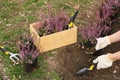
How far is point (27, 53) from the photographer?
4359 mm

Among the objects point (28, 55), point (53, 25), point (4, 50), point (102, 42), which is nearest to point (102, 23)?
point (102, 42)

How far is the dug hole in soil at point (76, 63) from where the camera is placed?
4.55m

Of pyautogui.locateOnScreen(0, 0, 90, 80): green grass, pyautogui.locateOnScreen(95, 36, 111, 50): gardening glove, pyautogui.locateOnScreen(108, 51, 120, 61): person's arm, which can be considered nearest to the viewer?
pyautogui.locateOnScreen(108, 51, 120, 61): person's arm

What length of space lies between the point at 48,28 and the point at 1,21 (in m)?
1.22

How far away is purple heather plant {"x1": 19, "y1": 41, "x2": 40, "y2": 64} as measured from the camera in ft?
14.3

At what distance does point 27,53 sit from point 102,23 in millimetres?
A: 1562

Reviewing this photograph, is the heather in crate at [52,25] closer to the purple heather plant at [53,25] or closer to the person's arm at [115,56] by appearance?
the purple heather plant at [53,25]

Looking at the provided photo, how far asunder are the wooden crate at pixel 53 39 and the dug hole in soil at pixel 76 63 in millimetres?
101

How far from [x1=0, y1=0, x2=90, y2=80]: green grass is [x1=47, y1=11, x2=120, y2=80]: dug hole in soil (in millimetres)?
132

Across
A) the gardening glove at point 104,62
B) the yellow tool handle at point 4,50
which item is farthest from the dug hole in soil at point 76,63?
the yellow tool handle at point 4,50

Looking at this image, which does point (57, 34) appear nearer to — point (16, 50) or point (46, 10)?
point (16, 50)

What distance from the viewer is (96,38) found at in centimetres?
483

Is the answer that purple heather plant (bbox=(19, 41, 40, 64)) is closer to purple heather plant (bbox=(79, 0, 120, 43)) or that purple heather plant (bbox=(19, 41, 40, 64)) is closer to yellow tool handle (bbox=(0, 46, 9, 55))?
yellow tool handle (bbox=(0, 46, 9, 55))

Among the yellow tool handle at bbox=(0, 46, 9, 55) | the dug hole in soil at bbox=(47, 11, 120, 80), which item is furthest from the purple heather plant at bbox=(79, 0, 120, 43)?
the yellow tool handle at bbox=(0, 46, 9, 55)
